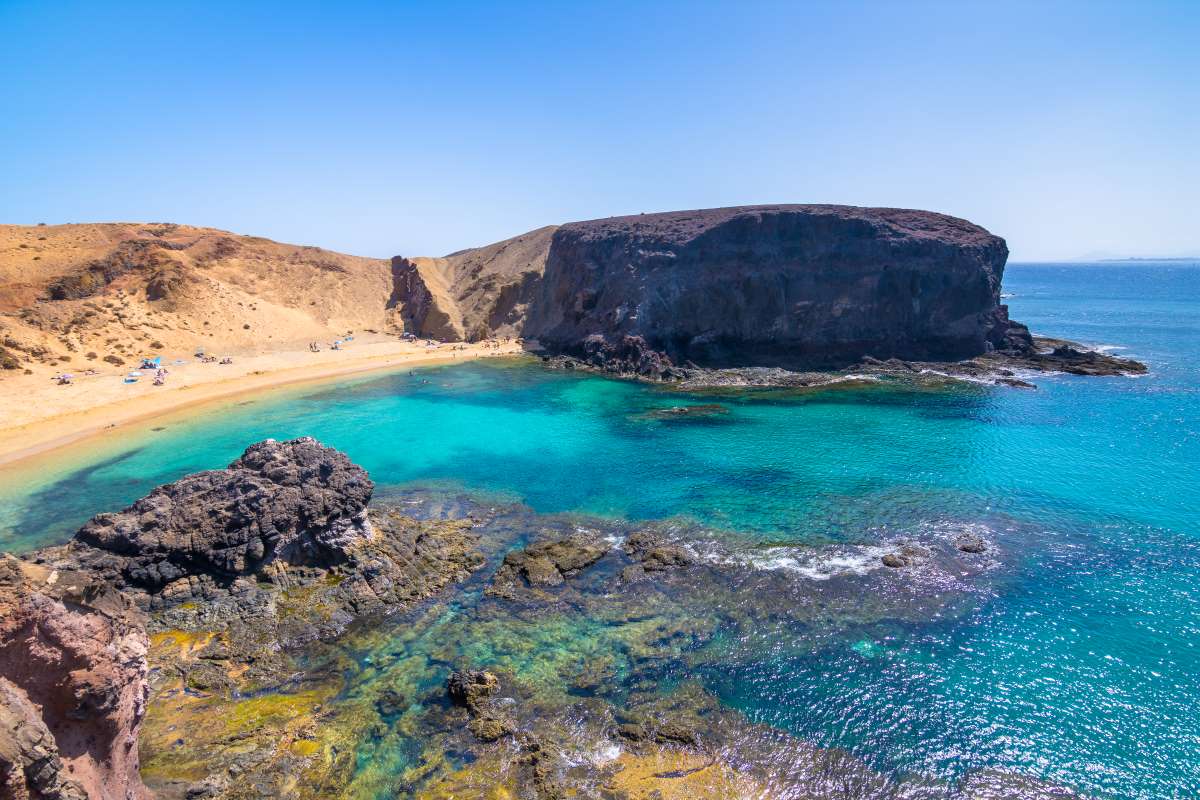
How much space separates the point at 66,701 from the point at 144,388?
55.2 meters

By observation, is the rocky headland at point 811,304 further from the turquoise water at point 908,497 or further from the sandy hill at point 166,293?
the sandy hill at point 166,293

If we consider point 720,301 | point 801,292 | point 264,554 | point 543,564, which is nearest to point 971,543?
point 543,564

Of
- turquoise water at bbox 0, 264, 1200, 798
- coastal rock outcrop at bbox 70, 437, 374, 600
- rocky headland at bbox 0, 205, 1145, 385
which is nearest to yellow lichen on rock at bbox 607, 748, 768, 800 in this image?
turquoise water at bbox 0, 264, 1200, 798

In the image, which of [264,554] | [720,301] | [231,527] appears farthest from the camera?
[720,301]

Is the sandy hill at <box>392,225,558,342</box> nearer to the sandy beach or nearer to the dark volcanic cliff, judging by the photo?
the sandy beach

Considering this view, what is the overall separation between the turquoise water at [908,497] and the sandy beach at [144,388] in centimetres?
570

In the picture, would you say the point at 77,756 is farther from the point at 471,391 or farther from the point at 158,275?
the point at 158,275

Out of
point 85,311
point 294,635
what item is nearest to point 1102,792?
point 294,635

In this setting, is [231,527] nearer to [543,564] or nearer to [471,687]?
[543,564]

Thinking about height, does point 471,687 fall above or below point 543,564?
below

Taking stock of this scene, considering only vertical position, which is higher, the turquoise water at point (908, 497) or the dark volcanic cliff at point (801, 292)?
the dark volcanic cliff at point (801, 292)

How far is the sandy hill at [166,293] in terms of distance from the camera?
60.3 m

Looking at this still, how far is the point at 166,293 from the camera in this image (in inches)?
2798

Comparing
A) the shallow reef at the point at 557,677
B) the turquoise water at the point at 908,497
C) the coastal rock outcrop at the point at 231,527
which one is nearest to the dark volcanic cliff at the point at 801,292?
the turquoise water at the point at 908,497
